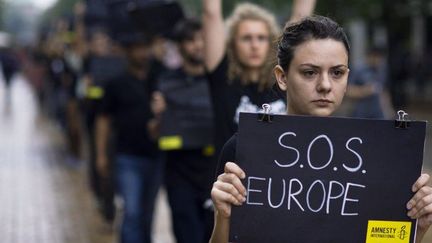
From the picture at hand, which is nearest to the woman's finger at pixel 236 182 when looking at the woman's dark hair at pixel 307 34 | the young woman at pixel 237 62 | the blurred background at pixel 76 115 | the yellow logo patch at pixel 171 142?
the woman's dark hair at pixel 307 34

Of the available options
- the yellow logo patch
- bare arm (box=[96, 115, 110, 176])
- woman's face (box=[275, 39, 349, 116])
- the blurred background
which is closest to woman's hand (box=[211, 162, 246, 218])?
woman's face (box=[275, 39, 349, 116])

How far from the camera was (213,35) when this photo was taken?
4.33 m

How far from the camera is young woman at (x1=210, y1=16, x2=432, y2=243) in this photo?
2.53 m

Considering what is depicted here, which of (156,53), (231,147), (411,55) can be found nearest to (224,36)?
(231,147)

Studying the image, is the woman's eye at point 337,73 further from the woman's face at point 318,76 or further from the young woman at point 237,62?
the young woman at point 237,62

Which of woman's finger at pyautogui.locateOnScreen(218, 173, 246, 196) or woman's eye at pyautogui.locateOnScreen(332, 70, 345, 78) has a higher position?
woman's eye at pyautogui.locateOnScreen(332, 70, 345, 78)

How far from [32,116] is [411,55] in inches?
460

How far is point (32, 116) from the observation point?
24.0 meters

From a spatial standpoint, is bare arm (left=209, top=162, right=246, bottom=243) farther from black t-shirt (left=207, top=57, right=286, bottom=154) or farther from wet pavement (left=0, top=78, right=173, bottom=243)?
wet pavement (left=0, top=78, right=173, bottom=243)

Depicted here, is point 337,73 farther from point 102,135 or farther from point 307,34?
point 102,135

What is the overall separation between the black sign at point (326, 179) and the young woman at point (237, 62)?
1452 millimetres

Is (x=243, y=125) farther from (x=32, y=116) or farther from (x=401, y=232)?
(x=32, y=116)

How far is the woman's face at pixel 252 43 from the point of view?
4.33 meters

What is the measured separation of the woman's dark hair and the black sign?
29cm
